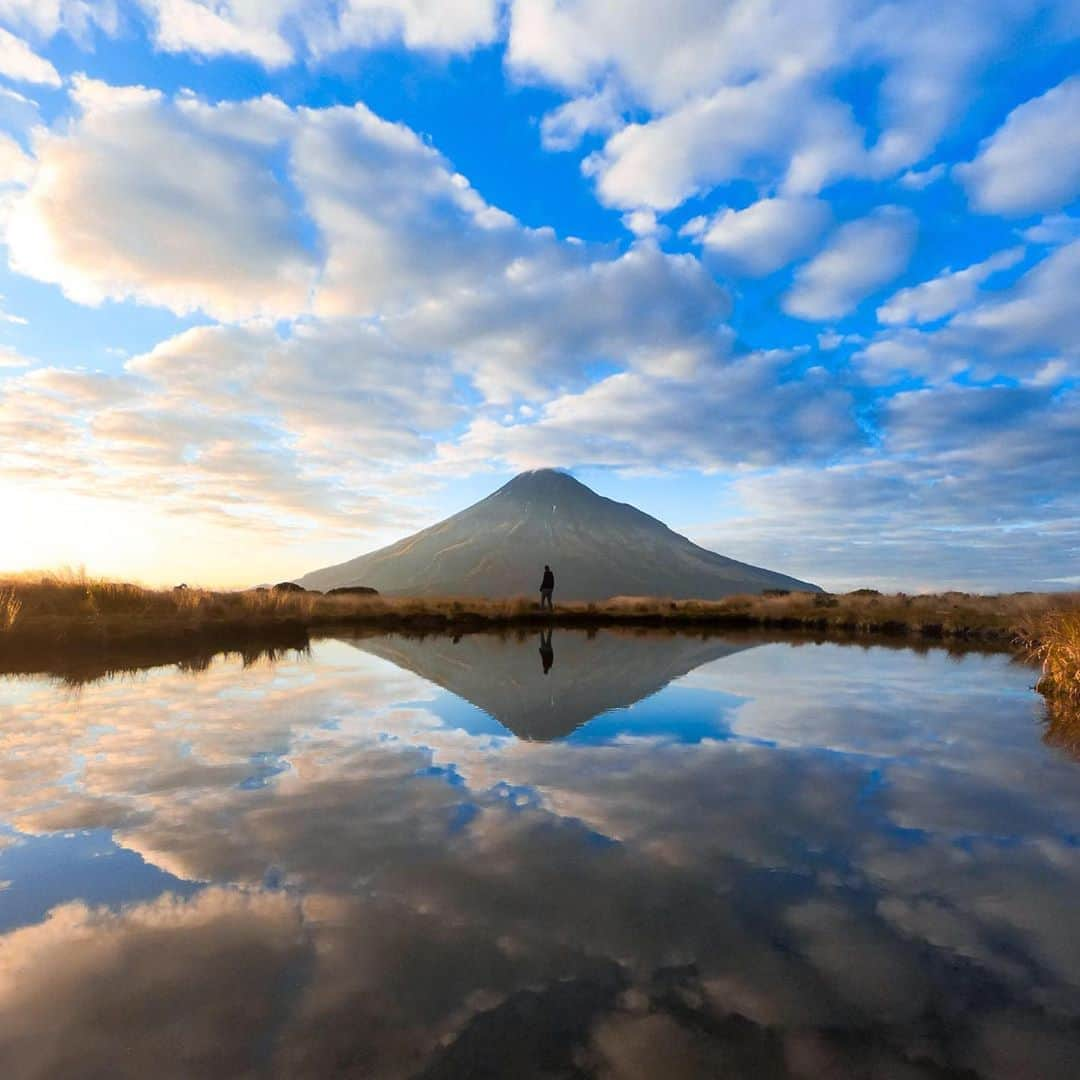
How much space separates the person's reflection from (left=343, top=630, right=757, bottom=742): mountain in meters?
0.03

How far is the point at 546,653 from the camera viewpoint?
843 inches

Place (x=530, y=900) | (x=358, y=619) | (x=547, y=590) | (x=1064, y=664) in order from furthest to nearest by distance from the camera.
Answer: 1. (x=547, y=590)
2. (x=358, y=619)
3. (x=1064, y=664)
4. (x=530, y=900)

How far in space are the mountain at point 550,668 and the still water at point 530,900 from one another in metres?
1.38

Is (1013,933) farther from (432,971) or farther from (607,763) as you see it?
(607,763)

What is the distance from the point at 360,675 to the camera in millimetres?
15750

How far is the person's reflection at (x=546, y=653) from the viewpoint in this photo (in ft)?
58.7

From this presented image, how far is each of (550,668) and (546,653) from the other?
13.0ft

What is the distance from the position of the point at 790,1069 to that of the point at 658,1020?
63 cm

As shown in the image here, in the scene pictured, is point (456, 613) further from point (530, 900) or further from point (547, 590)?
point (530, 900)

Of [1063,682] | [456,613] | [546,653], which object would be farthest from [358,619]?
[1063,682]

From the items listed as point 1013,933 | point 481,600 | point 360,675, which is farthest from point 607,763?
point 481,600

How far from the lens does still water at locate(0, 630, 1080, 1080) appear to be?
3.18 metres

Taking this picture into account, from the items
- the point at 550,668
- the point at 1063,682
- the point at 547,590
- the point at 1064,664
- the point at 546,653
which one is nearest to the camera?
the point at 1063,682

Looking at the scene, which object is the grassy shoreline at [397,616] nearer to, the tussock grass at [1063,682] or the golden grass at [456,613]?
the golden grass at [456,613]
